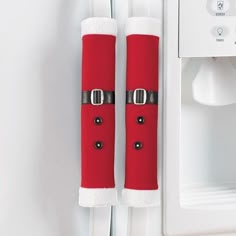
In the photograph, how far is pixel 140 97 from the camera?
64cm

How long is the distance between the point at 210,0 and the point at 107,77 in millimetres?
170

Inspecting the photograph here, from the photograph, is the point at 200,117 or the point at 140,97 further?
the point at 200,117

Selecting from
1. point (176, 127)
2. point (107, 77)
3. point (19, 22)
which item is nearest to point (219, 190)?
point (176, 127)

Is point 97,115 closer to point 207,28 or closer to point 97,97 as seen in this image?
point 97,97

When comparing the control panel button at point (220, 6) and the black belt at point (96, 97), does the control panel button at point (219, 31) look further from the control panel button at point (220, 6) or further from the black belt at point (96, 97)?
the black belt at point (96, 97)

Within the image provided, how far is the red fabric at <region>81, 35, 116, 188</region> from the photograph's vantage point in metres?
0.63

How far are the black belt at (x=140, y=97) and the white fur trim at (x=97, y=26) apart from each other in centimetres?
8

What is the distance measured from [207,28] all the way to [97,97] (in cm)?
17

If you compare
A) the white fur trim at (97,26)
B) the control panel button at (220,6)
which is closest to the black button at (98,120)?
the white fur trim at (97,26)

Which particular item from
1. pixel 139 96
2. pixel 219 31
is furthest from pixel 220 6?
pixel 139 96

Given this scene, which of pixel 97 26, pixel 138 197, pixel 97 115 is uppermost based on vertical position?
pixel 97 26

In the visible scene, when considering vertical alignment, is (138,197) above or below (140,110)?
below

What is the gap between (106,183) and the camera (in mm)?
641

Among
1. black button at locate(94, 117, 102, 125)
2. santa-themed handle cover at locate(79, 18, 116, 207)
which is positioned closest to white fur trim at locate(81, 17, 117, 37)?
santa-themed handle cover at locate(79, 18, 116, 207)
